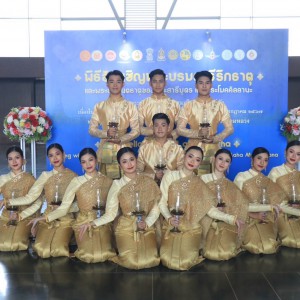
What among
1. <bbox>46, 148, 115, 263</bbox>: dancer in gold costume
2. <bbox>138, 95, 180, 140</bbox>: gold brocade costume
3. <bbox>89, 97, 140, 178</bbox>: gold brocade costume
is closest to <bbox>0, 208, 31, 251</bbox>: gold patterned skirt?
<bbox>46, 148, 115, 263</bbox>: dancer in gold costume

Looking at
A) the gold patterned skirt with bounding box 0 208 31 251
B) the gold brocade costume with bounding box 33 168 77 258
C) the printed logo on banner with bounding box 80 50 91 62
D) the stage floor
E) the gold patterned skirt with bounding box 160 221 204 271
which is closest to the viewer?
the stage floor

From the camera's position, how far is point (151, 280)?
3.65 m

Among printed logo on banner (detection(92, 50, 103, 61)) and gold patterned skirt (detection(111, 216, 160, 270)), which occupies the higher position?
printed logo on banner (detection(92, 50, 103, 61))

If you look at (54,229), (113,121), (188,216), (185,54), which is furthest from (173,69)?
(54,229)

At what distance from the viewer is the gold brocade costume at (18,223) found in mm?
4469

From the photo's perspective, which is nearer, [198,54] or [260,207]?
[260,207]

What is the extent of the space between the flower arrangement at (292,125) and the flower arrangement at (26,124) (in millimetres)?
3139

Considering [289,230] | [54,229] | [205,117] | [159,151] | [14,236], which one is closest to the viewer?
[54,229]

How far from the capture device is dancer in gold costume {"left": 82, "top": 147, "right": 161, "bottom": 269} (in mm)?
3955

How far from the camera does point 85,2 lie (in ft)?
44.0

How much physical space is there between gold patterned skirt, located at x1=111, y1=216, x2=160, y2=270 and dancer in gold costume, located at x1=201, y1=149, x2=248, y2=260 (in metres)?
0.54

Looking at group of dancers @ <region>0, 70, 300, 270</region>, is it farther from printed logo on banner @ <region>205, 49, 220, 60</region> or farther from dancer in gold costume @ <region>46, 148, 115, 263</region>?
printed logo on banner @ <region>205, 49, 220, 60</region>

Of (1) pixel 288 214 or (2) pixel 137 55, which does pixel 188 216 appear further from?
(2) pixel 137 55

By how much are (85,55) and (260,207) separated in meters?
3.20
